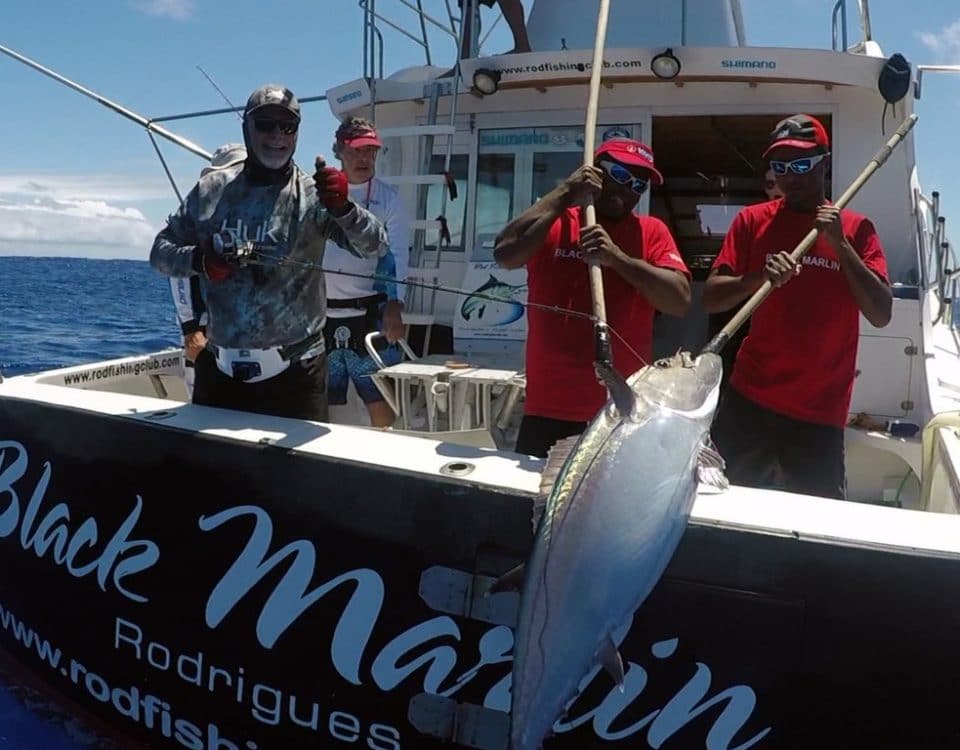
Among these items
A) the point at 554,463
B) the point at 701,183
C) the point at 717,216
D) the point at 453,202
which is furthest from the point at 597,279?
the point at 701,183

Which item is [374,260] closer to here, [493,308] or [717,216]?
[493,308]

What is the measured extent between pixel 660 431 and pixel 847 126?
3973 millimetres

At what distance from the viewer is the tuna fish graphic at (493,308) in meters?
5.07

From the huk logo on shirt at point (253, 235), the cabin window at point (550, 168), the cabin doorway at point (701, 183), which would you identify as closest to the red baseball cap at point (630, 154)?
the huk logo on shirt at point (253, 235)

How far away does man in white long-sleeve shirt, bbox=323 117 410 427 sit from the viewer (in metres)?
4.42

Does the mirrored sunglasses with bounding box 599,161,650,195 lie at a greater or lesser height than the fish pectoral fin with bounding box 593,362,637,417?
greater

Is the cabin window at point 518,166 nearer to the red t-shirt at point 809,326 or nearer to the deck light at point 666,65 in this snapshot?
the deck light at point 666,65

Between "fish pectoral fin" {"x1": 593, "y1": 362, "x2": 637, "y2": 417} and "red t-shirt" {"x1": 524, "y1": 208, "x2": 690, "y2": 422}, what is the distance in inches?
44.0

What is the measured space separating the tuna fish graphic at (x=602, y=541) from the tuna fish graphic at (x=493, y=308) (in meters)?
3.41

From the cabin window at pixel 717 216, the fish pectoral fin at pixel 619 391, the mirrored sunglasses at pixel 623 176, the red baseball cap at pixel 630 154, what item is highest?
the cabin window at pixel 717 216

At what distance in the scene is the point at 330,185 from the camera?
2.70 meters

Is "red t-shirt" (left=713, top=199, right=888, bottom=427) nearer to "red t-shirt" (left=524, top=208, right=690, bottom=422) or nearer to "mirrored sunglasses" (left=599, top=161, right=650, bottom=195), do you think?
"red t-shirt" (left=524, top=208, right=690, bottom=422)

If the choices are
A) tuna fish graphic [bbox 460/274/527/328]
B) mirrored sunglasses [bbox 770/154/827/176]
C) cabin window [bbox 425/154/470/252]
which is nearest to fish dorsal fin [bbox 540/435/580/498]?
mirrored sunglasses [bbox 770/154/827/176]

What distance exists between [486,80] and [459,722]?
12.3 feet
